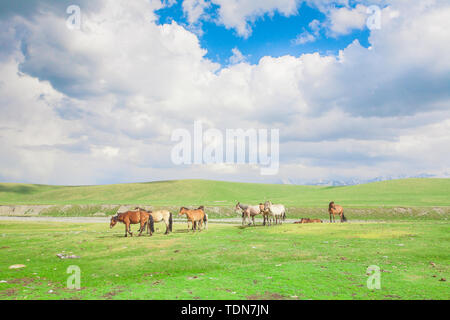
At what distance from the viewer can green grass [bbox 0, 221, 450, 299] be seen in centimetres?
1087

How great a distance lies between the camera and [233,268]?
14.9 m

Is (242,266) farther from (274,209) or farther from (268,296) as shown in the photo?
(274,209)

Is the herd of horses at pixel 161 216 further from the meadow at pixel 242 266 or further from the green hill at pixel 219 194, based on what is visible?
the green hill at pixel 219 194

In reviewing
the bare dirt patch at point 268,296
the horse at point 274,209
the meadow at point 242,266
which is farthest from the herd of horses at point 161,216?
the bare dirt patch at point 268,296

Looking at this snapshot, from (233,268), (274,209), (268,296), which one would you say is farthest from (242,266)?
(274,209)

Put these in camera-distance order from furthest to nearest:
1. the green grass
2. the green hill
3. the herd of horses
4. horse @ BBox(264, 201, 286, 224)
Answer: the green hill < horse @ BBox(264, 201, 286, 224) < the herd of horses < the green grass

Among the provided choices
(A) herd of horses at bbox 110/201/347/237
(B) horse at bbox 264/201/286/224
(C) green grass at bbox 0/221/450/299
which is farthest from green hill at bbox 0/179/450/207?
(C) green grass at bbox 0/221/450/299

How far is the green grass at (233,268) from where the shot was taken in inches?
428

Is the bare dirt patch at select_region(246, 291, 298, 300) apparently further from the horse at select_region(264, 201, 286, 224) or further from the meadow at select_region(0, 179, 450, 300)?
the horse at select_region(264, 201, 286, 224)
